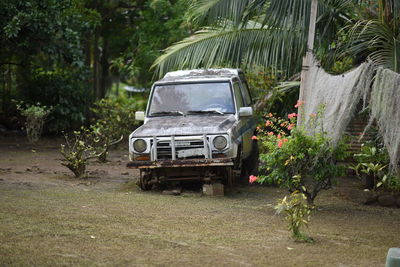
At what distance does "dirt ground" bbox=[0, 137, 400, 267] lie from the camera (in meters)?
6.39

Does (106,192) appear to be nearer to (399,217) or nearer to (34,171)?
(34,171)

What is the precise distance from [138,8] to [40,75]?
4134 mm

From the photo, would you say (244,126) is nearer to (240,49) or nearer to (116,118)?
(240,49)

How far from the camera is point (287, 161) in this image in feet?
27.7

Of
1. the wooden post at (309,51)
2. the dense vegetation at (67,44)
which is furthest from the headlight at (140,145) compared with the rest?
the dense vegetation at (67,44)

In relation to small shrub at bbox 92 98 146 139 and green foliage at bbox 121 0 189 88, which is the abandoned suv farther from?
green foliage at bbox 121 0 189 88

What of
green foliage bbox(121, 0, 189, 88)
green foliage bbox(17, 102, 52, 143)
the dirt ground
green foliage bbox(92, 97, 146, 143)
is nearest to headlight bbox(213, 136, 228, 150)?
the dirt ground

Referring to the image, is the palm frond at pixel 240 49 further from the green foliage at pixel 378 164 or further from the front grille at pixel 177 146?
the front grille at pixel 177 146

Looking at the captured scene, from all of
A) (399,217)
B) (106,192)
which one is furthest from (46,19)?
(399,217)

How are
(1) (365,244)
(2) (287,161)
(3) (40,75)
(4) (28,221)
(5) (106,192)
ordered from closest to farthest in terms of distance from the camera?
(1) (365,244) → (4) (28,221) → (2) (287,161) → (5) (106,192) → (3) (40,75)

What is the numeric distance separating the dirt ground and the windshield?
52.0 inches

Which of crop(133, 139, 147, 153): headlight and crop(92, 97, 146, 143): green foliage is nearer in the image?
crop(133, 139, 147, 153): headlight

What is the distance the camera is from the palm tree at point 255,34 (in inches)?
429

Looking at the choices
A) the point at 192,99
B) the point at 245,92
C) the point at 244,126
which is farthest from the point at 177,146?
the point at 245,92
